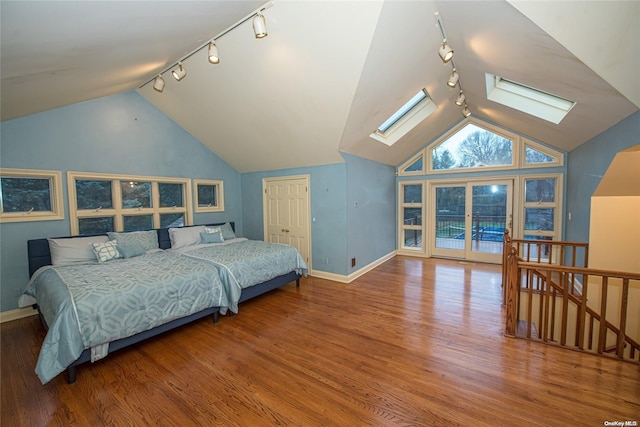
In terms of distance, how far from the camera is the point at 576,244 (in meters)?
3.58

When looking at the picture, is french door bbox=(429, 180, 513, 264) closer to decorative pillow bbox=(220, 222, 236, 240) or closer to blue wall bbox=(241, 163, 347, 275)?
blue wall bbox=(241, 163, 347, 275)

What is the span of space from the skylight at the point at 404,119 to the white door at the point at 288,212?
1687mm

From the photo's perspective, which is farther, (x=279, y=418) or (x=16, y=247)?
(x=16, y=247)

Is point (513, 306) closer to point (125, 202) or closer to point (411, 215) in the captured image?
point (411, 215)

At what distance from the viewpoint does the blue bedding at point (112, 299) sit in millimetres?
2033

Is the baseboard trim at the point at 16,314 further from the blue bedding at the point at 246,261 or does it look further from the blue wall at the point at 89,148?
the blue bedding at the point at 246,261

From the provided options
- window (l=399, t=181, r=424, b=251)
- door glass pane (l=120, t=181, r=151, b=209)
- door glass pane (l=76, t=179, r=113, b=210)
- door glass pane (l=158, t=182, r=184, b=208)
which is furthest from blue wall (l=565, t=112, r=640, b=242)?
door glass pane (l=76, t=179, r=113, b=210)

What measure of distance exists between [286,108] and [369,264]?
3.40m

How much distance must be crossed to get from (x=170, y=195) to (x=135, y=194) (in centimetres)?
58

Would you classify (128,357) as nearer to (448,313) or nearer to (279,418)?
(279,418)

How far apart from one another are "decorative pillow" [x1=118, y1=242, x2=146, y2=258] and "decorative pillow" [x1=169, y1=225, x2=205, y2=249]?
0.62m

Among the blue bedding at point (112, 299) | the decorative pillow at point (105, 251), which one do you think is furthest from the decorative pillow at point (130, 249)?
the blue bedding at point (112, 299)

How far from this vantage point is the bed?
6.76 ft

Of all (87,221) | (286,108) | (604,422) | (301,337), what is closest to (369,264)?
(301,337)
